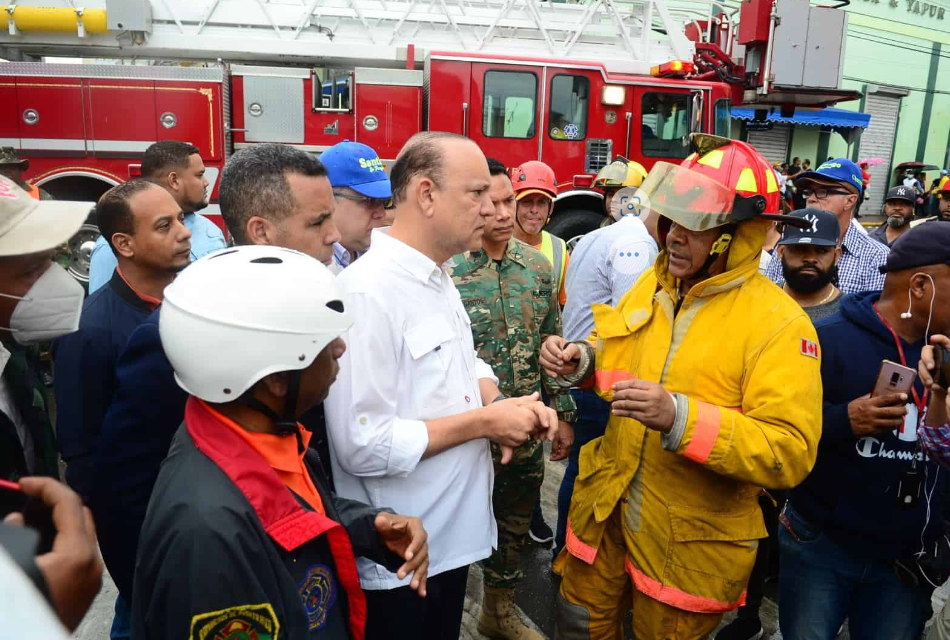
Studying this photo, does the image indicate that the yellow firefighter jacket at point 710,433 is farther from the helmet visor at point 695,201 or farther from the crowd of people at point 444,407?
the helmet visor at point 695,201

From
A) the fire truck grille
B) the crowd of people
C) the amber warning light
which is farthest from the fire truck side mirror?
the crowd of people

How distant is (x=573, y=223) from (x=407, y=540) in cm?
759

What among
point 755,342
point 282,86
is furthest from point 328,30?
point 755,342

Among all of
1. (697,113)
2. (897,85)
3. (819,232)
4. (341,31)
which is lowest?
(819,232)

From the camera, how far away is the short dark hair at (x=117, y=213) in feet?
8.60

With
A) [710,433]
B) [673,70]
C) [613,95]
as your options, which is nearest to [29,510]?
[710,433]

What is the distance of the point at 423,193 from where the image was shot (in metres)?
2.07

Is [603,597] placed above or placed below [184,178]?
below

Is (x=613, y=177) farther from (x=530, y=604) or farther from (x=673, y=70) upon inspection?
(x=673, y=70)

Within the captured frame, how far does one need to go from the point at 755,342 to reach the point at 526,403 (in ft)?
2.28

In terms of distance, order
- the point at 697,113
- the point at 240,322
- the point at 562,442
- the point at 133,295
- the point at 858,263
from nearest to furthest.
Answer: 1. the point at 240,322
2. the point at 133,295
3. the point at 562,442
4. the point at 858,263
5. the point at 697,113

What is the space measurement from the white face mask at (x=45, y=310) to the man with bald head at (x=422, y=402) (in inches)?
29.8

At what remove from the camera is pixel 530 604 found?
3.52 m

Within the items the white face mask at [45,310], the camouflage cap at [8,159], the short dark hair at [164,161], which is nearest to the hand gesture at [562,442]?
the white face mask at [45,310]
